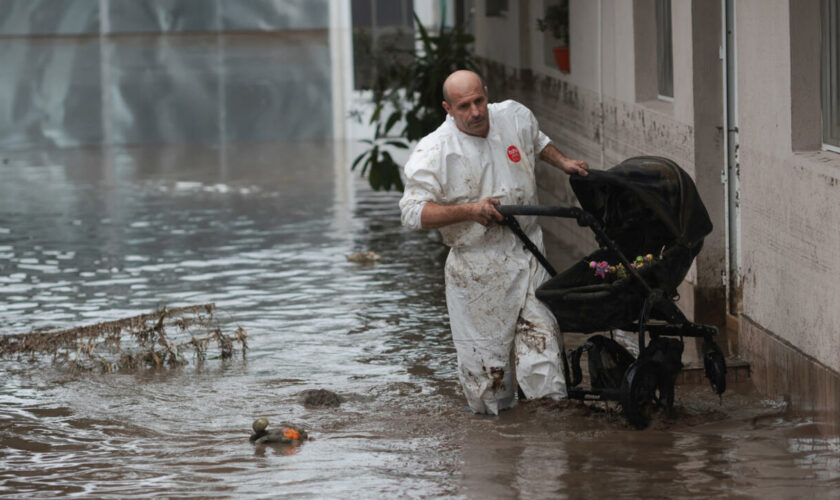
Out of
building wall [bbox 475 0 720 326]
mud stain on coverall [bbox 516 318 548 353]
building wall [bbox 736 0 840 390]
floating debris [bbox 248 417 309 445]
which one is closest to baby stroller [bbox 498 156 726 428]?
mud stain on coverall [bbox 516 318 548 353]

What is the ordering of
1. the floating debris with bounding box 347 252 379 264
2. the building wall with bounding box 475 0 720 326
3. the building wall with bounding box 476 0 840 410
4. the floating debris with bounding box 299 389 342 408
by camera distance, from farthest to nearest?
1. the floating debris with bounding box 347 252 379 264
2. the building wall with bounding box 475 0 720 326
3. the floating debris with bounding box 299 389 342 408
4. the building wall with bounding box 476 0 840 410

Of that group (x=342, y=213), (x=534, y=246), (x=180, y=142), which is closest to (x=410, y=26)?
(x=180, y=142)

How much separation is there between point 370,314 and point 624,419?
3.58m

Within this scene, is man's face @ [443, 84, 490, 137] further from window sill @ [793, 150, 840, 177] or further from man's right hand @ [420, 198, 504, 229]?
window sill @ [793, 150, 840, 177]

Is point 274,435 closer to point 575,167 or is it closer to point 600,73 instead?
point 575,167

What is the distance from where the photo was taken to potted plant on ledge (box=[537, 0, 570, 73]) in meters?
12.8

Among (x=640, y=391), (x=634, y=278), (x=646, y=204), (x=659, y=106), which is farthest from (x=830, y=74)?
(x=659, y=106)

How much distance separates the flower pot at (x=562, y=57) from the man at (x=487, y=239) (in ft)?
21.7

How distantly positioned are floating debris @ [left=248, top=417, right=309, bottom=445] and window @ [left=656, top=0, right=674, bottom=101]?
494 centimetres

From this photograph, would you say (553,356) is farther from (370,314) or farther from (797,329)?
(370,314)

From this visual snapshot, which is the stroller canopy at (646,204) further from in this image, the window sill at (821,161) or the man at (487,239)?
the window sill at (821,161)

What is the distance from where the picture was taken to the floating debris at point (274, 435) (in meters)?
6.00

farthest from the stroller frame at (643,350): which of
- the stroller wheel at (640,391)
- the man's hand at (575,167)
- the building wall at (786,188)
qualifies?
the building wall at (786,188)

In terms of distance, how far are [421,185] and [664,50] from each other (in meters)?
4.60
